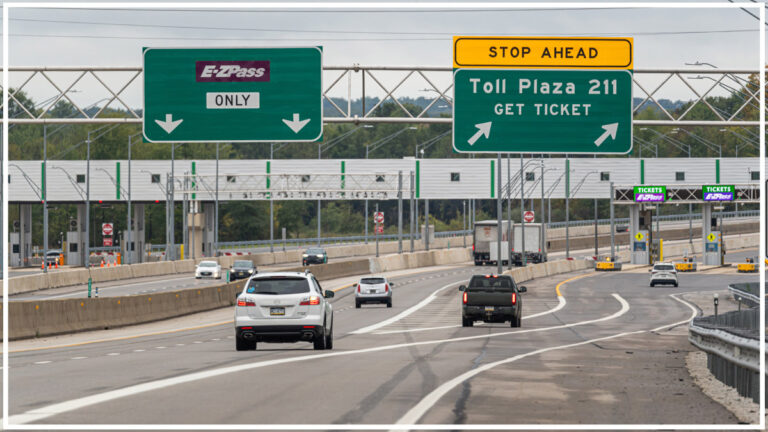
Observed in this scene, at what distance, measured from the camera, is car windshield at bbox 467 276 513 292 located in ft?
116

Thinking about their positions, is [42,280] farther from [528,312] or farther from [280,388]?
[280,388]

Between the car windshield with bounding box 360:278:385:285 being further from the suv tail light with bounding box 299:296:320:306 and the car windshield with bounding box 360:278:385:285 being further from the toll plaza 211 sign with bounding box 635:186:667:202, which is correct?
the toll plaza 211 sign with bounding box 635:186:667:202

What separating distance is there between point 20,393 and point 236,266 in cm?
5478

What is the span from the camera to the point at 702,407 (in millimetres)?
14367

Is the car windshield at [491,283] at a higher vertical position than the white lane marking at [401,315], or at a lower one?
higher

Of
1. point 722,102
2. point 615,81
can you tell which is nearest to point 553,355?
point 615,81

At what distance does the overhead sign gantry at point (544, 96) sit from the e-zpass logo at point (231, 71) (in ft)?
15.1

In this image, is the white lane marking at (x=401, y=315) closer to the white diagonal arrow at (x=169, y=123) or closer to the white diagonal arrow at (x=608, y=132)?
the white diagonal arrow at (x=169, y=123)

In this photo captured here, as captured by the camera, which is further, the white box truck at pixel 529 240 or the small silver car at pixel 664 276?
the white box truck at pixel 529 240

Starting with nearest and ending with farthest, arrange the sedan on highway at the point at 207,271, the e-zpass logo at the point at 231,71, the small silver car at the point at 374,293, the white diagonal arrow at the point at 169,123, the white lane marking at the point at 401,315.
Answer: the e-zpass logo at the point at 231,71 → the white diagonal arrow at the point at 169,123 → the white lane marking at the point at 401,315 → the small silver car at the point at 374,293 → the sedan on highway at the point at 207,271

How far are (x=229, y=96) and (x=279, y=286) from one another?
19.9 feet

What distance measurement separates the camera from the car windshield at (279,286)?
75.9 ft

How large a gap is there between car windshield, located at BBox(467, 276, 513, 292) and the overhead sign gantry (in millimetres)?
9052

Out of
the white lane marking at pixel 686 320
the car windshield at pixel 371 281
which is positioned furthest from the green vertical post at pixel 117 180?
the car windshield at pixel 371 281
